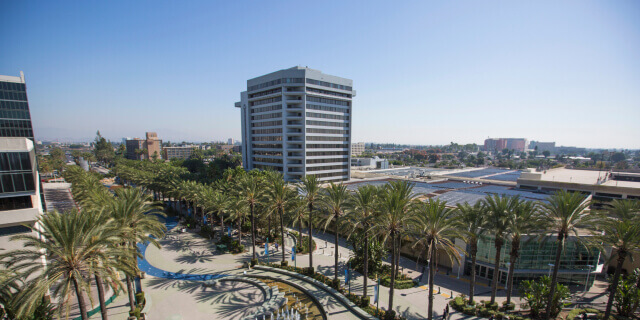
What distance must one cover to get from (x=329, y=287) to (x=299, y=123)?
64.7 metres

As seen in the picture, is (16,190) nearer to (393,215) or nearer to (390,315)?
(393,215)

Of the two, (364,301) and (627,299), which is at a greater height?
(627,299)

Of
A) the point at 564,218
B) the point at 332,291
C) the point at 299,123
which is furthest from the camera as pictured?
the point at 299,123

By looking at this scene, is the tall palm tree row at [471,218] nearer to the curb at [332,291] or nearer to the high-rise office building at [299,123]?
the curb at [332,291]

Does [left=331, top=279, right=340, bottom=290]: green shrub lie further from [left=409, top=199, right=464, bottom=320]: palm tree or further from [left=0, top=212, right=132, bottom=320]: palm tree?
[left=0, top=212, right=132, bottom=320]: palm tree

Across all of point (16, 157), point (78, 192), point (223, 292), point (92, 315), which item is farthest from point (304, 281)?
point (78, 192)

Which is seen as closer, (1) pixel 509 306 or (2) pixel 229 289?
(1) pixel 509 306

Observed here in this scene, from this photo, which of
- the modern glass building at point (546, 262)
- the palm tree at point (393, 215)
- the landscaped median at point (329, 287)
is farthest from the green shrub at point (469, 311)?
the modern glass building at point (546, 262)

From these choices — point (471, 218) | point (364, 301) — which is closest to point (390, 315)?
point (364, 301)

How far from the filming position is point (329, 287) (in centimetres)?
Result: 2997

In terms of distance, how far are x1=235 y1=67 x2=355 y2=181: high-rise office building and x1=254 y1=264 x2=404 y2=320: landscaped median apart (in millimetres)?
53924

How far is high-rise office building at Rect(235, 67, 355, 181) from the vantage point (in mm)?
87000

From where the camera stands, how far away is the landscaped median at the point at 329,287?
25486 mm

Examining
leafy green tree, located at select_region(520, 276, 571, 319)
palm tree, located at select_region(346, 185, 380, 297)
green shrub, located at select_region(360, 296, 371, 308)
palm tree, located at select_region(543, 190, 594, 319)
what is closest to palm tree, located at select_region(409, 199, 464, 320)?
palm tree, located at select_region(346, 185, 380, 297)
